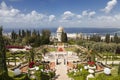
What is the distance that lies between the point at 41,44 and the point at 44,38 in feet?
9.87

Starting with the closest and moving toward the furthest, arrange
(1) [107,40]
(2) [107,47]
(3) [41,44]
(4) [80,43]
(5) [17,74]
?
(5) [17,74]
(2) [107,47]
(3) [41,44]
(4) [80,43]
(1) [107,40]

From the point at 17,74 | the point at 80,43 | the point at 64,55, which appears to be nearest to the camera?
the point at 17,74

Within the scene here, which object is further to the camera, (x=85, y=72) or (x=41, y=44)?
(x=41, y=44)

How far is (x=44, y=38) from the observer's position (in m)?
73.9

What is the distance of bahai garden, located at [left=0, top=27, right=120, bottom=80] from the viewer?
24.6 meters

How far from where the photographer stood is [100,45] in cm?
6388

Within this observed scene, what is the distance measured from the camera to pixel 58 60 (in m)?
46.7

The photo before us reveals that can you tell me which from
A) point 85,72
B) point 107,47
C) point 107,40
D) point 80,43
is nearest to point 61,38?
point 80,43

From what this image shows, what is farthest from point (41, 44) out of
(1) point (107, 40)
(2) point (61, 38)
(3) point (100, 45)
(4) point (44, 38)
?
(1) point (107, 40)

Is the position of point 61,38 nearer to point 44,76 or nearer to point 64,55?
point 64,55

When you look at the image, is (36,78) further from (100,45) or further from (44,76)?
(100,45)

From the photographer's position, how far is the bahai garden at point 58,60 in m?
24.6

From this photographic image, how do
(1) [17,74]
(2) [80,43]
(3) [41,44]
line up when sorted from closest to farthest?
(1) [17,74] < (3) [41,44] < (2) [80,43]

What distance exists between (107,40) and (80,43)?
12032 mm
